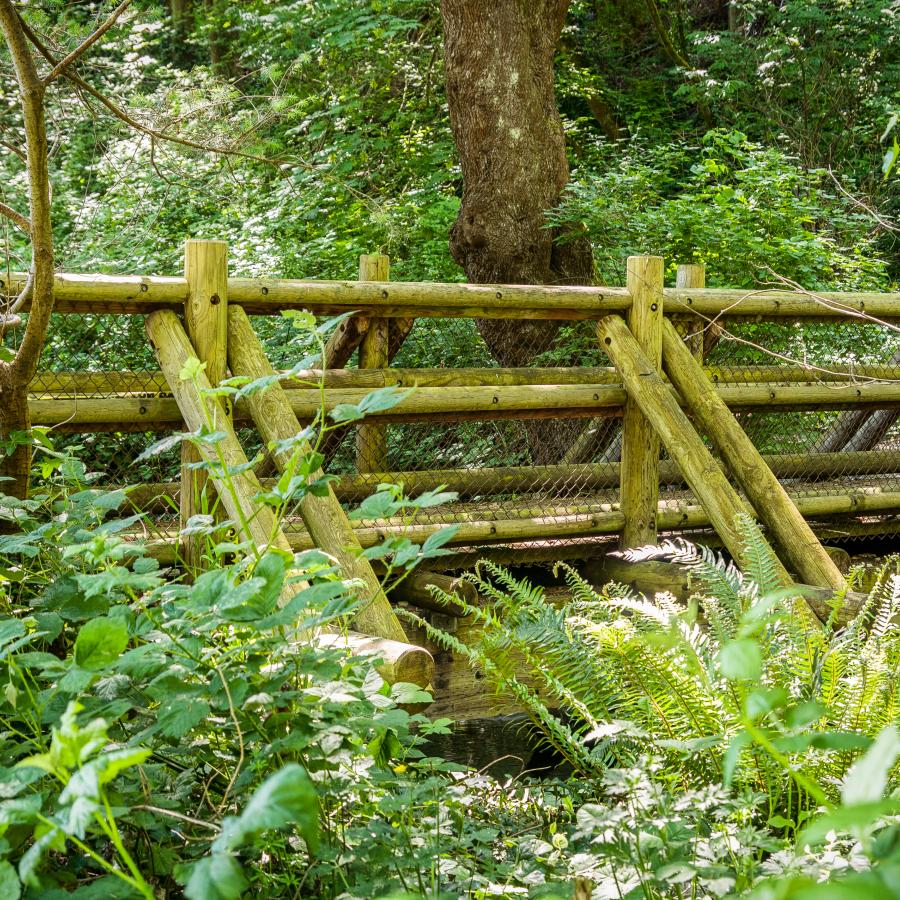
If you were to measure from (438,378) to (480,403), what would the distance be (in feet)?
0.73

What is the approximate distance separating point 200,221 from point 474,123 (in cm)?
523

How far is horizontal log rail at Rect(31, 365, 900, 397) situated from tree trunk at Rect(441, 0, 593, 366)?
198 centimetres

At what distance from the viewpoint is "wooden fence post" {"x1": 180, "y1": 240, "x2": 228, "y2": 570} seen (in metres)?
4.09

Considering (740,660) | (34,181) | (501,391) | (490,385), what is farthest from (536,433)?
(740,660)

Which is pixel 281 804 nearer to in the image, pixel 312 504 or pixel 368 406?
pixel 368 406

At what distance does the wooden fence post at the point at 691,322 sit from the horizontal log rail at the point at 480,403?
26 cm

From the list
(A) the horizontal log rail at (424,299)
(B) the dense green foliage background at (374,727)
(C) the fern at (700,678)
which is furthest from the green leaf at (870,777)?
(A) the horizontal log rail at (424,299)

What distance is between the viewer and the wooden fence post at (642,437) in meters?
5.10

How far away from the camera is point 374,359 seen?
513 centimetres

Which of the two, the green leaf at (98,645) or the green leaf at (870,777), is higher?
the green leaf at (870,777)

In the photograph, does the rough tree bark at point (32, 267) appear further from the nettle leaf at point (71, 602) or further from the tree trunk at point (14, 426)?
the nettle leaf at point (71, 602)

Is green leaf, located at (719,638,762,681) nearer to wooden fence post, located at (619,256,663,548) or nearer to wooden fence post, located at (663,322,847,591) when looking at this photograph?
wooden fence post, located at (663,322,847,591)

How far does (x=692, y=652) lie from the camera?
94.0 inches

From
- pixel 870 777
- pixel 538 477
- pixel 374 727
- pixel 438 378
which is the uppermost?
pixel 870 777
